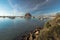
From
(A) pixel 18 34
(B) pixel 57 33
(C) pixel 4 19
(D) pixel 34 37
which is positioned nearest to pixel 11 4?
(C) pixel 4 19

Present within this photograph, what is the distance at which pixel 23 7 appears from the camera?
21.0 ft

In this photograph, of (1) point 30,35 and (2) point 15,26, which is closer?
(1) point 30,35

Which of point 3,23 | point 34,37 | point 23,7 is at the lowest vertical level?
point 34,37

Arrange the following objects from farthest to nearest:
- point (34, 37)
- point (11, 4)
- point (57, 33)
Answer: point (11, 4), point (34, 37), point (57, 33)

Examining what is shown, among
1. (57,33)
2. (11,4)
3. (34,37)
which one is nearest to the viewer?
(57,33)

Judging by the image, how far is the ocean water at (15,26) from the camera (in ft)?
20.0

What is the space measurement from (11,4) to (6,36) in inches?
51.0

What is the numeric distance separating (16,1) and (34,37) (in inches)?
64.1

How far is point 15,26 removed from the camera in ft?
20.4

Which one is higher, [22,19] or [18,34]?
[22,19]

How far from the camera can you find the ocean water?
6.08 m

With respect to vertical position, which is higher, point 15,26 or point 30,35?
point 15,26

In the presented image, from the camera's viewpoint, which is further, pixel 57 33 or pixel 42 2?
pixel 42 2

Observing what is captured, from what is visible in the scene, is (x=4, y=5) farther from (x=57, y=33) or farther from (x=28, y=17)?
(x=57, y=33)
